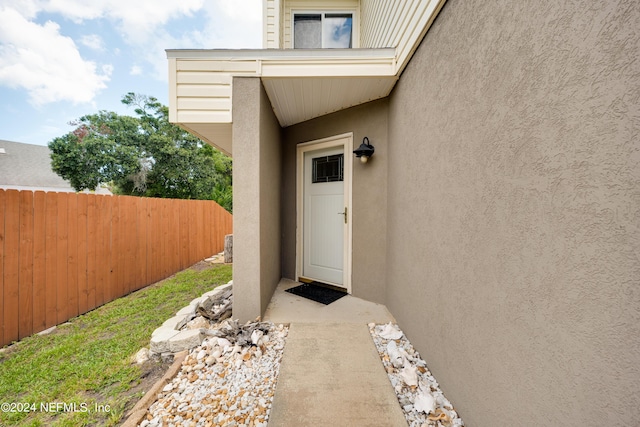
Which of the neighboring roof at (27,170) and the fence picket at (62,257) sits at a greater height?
the neighboring roof at (27,170)

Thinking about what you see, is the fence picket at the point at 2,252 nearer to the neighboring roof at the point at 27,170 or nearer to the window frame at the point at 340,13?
the window frame at the point at 340,13

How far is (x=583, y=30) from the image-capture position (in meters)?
0.74

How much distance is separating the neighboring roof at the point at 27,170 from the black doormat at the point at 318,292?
17219 millimetres

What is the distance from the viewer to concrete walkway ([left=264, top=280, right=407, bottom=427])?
135cm

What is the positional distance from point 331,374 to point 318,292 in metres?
1.49

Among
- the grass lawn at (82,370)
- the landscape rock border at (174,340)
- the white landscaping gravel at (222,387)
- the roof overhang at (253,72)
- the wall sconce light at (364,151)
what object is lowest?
the grass lawn at (82,370)

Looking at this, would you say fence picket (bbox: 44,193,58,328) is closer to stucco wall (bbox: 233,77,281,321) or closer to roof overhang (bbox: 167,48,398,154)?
roof overhang (bbox: 167,48,398,154)

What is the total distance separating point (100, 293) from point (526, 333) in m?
4.56

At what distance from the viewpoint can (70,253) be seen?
109 inches

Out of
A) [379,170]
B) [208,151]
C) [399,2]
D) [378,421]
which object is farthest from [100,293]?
[208,151]

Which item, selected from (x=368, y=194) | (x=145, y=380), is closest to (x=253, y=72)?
(x=368, y=194)

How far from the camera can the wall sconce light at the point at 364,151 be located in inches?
110

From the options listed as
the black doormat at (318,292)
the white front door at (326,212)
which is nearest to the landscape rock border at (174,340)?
the black doormat at (318,292)

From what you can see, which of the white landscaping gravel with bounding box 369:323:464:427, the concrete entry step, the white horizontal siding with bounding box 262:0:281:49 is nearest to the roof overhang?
the white horizontal siding with bounding box 262:0:281:49
